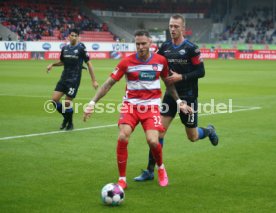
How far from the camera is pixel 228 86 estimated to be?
86.5 feet

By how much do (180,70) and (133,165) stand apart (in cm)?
186

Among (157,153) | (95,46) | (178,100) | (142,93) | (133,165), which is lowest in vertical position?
(95,46)

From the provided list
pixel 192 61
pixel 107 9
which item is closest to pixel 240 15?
pixel 107 9

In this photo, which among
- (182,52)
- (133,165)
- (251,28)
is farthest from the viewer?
(251,28)

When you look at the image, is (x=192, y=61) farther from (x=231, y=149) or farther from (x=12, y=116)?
(x=12, y=116)

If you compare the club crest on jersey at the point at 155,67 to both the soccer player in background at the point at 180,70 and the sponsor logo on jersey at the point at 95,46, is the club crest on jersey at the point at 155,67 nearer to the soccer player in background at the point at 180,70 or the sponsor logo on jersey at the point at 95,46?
the soccer player in background at the point at 180,70

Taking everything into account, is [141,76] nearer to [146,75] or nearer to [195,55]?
[146,75]

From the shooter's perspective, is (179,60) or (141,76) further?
(179,60)

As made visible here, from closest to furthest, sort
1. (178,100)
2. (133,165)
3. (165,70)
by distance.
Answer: (165,70)
(178,100)
(133,165)

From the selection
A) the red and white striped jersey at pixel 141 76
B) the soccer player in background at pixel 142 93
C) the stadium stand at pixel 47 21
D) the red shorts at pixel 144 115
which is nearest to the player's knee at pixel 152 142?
the soccer player in background at pixel 142 93

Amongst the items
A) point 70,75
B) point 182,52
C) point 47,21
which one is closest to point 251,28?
point 47,21

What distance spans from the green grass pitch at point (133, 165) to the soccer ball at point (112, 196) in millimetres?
88

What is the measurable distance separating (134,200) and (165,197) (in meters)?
0.42

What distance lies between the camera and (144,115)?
8164 millimetres
